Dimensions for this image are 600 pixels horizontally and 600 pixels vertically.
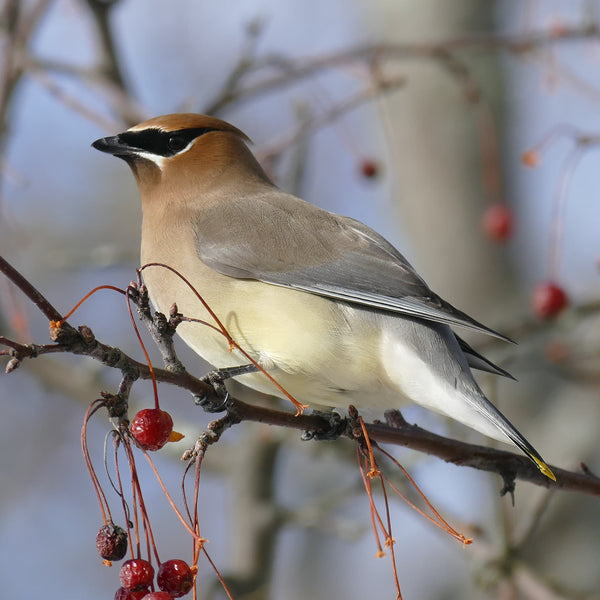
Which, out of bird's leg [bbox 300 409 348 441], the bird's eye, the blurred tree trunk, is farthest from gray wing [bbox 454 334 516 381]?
the blurred tree trunk

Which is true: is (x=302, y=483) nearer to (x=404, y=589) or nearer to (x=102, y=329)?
(x=404, y=589)

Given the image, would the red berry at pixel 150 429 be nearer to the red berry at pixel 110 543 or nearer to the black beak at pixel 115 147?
the red berry at pixel 110 543

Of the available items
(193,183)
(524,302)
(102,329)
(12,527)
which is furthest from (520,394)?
(12,527)

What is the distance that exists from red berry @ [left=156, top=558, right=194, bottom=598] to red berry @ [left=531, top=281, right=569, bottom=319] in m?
2.70

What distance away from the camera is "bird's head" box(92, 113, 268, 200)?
3.75 meters

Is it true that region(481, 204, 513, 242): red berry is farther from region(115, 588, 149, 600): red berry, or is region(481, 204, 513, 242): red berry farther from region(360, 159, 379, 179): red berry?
region(115, 588, 149, 600): red berry

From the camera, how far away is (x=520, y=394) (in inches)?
246

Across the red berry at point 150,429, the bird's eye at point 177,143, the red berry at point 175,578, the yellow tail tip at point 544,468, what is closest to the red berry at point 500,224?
the bird's eye at point 177,143

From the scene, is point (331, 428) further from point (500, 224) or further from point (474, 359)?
point (500, 224)

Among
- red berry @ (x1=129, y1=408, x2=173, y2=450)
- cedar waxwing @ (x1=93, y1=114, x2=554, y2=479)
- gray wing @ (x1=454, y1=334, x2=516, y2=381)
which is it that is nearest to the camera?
red berry @ (x1=129, y1=408, x2=173, y2=450)

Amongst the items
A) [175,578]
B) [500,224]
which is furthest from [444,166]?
[175,578]

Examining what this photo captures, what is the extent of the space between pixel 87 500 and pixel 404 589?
Result: 310cm

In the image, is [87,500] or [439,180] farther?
[87,500]

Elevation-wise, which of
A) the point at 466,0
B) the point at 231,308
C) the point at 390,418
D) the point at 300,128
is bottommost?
the point at 390,418
